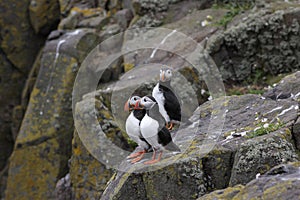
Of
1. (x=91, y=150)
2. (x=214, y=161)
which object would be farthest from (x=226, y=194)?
(x=91, y=150)

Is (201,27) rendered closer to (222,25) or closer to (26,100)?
(222,25)

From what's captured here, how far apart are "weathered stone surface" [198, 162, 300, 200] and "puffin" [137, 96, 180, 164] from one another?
4.98 feet

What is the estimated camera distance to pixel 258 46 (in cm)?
1011

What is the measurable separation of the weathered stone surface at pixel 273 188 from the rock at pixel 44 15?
11.3 meters

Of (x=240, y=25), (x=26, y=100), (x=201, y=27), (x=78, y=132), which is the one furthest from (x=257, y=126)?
(x=26, y=100)

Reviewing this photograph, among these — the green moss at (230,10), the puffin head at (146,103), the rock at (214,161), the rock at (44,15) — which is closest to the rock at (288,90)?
the rock at (214,161)

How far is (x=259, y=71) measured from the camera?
1005cm

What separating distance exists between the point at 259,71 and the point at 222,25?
131cm

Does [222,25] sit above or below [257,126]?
below

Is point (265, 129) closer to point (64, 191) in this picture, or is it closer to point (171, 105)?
point (171, 105)

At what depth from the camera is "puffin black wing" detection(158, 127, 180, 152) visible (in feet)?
19.7

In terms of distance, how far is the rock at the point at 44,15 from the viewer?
14765mm

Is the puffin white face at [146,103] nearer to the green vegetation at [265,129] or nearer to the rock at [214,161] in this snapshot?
the rock at [214,161]

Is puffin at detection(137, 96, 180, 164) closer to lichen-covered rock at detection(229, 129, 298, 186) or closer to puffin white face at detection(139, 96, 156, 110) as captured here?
puffin white face at detection(139, 96, 156, 110)
